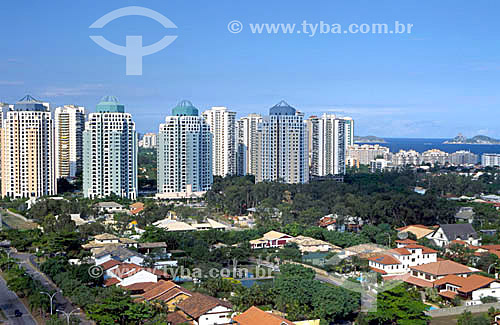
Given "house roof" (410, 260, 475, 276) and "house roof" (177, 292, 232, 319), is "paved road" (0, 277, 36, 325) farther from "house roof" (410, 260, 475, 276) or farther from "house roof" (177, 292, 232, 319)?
"house roof" (410, 260, 475, 276)

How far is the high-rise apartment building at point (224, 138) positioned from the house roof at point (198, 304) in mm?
23612

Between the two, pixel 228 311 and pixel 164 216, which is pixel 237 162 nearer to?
pixel 164 216

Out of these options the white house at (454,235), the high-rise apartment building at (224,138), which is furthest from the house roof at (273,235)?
the high-rise apartment building at (224,138)

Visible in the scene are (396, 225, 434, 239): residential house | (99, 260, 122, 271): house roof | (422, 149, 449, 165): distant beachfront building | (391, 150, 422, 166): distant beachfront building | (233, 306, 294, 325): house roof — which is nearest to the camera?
(233, 306, 294, 325): house roof

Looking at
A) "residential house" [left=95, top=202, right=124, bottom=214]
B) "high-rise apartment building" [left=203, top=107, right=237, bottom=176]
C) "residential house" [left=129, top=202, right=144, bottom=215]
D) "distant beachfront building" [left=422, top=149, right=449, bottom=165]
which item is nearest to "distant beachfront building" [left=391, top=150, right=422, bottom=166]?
"distant beachfront building" [left=422, top=149, right=449, bottom=165]

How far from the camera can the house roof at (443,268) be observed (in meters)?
13.0

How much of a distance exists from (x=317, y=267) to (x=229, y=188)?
455 inches

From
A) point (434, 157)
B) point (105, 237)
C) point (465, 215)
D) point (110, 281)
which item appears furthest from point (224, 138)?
point (434, 157)

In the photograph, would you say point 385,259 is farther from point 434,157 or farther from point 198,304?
point 434,157

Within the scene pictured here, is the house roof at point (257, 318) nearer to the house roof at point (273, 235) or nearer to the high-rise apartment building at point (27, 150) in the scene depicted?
the house roof at point (273, 235)

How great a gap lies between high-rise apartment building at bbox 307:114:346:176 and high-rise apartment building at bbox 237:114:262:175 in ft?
11.7

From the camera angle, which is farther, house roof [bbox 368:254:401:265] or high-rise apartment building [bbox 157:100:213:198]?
high-rise apartment building [bbox 157:100:213:198]

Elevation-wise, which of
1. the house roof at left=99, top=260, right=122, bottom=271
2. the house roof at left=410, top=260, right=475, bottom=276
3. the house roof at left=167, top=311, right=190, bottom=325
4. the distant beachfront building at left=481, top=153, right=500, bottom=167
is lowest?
the house roof at left=167, top=311, right=190, bottom=325

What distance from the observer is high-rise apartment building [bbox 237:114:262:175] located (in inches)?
1307
